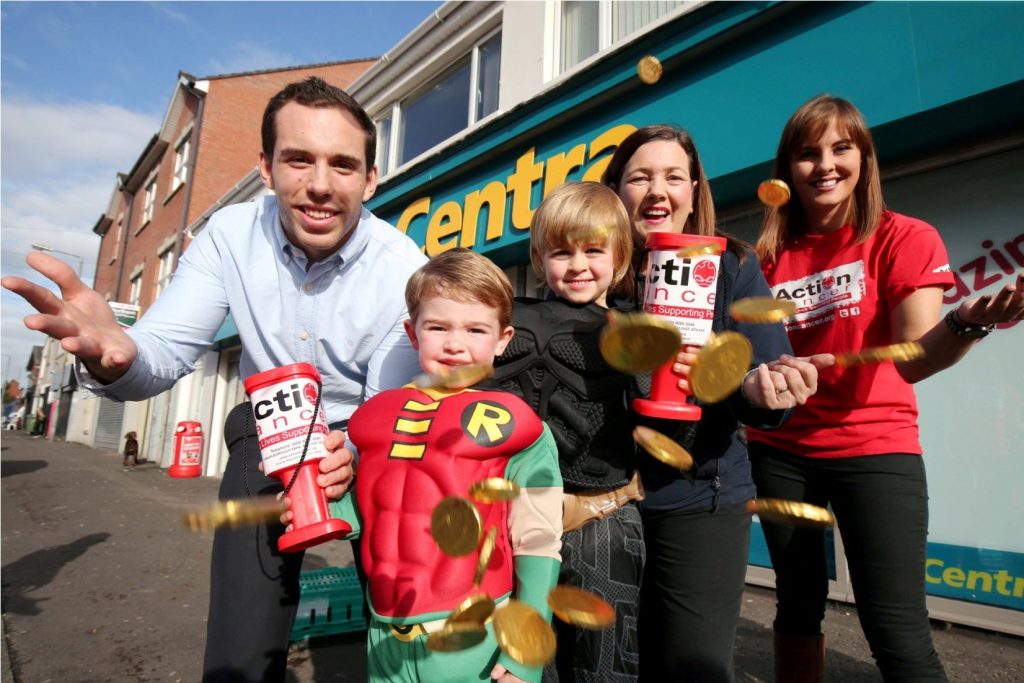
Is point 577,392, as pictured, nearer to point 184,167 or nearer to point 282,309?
point 282,309

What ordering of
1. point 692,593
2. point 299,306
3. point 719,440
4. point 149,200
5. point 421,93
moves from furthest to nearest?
1. point 149,200
2. point 421,93
3. point 299,306
4. point 719,440
5. point 692,593

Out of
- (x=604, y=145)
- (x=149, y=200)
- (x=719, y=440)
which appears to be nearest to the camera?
(x=719, y=440)

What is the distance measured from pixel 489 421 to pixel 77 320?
92 centimetres

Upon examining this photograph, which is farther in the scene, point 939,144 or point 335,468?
point 939,144

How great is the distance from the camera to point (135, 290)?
21.2 m

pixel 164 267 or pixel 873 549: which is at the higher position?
pixel 164 267

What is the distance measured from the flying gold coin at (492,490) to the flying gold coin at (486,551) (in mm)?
99

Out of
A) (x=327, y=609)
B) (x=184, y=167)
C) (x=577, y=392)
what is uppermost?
(x=184, y=167)

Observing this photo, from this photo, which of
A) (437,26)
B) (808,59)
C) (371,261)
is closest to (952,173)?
(808,59)

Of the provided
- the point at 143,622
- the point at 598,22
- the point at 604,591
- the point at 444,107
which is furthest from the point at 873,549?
the point at 444,107

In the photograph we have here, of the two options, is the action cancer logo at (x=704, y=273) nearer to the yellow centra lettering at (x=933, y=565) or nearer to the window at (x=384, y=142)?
the yellow centra lettering at (x=933, y=565)

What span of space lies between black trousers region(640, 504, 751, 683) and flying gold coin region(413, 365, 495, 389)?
57 centimetres

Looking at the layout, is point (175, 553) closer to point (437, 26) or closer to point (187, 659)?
point (187, 659)

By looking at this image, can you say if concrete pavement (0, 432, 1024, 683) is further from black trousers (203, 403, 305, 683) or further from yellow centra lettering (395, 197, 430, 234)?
yellow centra lettering (395, 197, 430, 234)
